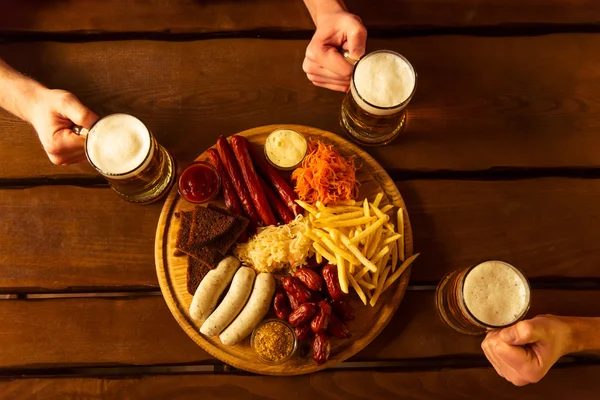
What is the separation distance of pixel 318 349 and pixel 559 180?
1.49 metres

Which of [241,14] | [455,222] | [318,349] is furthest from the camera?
[241,14]

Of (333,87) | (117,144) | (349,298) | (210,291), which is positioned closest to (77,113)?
(117,144)

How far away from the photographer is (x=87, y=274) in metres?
2.32

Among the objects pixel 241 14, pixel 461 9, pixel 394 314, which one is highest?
pixel 241 14

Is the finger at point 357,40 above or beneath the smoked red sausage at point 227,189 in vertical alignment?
above

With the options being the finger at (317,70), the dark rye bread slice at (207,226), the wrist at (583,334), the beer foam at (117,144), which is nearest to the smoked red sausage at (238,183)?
the dark rye bread slice at (207,226)

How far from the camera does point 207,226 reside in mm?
2178

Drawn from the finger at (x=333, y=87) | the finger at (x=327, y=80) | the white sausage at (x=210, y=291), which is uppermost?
the finger at (x=327, y=80)

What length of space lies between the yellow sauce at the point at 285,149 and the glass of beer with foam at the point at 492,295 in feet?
2.98

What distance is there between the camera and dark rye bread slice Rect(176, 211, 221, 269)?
2.18 metres

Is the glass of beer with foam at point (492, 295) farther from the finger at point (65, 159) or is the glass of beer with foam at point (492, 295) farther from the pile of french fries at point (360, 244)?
the finger at point (65, 159)

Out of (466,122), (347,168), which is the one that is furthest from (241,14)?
(466,122)

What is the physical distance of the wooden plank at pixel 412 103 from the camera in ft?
8.21

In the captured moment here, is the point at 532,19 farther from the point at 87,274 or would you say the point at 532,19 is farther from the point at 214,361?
the point at 87,274
